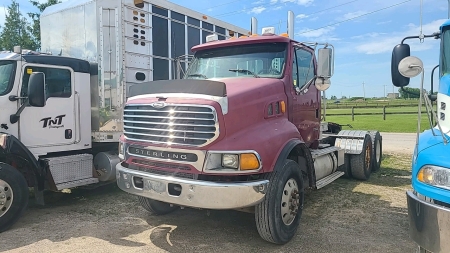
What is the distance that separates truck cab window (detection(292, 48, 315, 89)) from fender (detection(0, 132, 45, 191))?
4123 mm

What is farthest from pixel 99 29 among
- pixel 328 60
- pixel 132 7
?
pixel 328 60

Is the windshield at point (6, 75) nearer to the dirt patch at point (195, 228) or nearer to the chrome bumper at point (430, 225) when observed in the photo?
the dirt patch at point (195, 228)

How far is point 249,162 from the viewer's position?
388cm

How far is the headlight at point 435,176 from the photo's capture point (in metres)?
2.89

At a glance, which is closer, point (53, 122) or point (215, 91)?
point (215, 91)

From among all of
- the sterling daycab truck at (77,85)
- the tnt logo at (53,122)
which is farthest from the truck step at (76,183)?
the tnt logo at (53,122)

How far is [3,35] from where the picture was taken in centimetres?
2536

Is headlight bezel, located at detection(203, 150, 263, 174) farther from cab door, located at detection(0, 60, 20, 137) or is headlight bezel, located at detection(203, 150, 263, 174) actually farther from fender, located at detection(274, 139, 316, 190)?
cab door, located at detection(0, 60, 20, 137)

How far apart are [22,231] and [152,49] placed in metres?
3.96

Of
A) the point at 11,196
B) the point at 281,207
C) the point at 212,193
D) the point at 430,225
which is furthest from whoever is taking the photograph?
the point at 11,196

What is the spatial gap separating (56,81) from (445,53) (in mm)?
5699

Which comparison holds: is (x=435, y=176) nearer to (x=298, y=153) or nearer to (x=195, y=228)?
(x=298, y=153)

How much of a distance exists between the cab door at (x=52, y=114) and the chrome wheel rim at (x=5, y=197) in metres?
0.91

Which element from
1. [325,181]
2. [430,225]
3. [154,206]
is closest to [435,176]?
[430,225]
